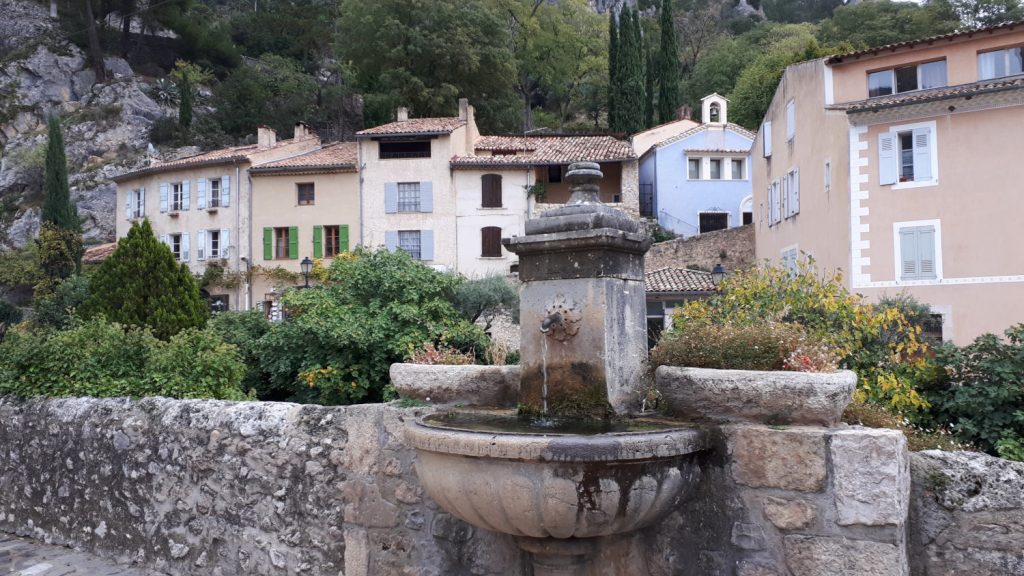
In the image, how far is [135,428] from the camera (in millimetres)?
5504

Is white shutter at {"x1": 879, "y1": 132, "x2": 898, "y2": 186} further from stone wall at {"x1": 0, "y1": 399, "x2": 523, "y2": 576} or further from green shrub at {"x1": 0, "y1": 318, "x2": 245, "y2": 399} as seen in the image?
stone wall at {"x1": 0, "y1": 399, "x2": 523, "y2": 576}

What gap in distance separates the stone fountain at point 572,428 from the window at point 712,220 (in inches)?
1263

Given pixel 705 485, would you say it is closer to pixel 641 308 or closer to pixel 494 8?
pixel 641 308

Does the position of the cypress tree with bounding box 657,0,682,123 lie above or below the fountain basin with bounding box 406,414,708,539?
above

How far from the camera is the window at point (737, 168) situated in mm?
35219

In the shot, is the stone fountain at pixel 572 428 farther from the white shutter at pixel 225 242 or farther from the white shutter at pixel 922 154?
the white shutter at pixel 225 242

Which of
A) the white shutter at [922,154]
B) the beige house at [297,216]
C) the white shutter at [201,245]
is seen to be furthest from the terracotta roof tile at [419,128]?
the white shutter at [922,154]

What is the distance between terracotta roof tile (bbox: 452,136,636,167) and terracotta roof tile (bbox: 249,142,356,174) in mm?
5075

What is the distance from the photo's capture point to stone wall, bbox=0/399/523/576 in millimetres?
4258

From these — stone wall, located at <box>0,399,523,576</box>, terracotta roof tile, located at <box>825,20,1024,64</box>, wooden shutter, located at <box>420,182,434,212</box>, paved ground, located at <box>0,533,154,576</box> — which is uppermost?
terracotta roof tile, located at <box>825,20,1024,64</box>

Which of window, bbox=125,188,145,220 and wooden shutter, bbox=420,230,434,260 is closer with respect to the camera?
wooden shutter, bbox=420,230,434,260

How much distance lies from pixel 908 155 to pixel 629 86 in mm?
23772

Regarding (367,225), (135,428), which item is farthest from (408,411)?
(367,225)

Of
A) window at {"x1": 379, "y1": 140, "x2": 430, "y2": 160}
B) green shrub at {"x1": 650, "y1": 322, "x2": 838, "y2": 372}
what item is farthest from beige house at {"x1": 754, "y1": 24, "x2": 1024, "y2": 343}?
window at {"x1": 379, "y1": 140, "x2": 430, "y2": 160}
